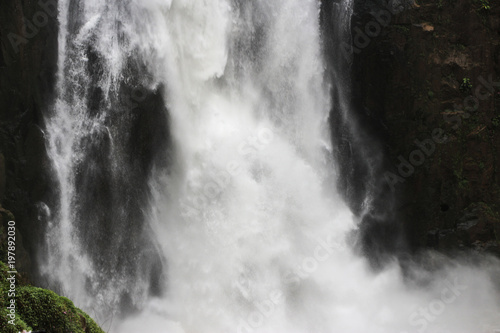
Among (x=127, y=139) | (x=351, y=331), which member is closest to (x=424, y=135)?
(x=351, y=331)

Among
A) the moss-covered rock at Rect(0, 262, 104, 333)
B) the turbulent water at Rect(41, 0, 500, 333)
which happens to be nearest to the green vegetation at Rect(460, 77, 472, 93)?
the turbulent water at Rect(41, 0, 500, 333)

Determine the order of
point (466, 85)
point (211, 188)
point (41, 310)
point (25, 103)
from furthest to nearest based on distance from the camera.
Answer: point (466, 85) < point (211, 188) < point (25, 103) < point (41, 310)

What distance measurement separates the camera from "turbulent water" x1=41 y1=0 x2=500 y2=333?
17.8m

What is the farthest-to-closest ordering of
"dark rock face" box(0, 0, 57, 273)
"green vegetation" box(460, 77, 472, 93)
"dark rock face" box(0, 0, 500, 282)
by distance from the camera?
"green vegetation" box(460, 77, 472, 93), "dark rock face" box(0, 0, 500, 282), "dark rock face" box(0, 0, 57, 273)

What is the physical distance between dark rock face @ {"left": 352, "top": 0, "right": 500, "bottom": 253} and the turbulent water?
121cm

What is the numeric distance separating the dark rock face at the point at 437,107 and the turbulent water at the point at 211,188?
1208 mm

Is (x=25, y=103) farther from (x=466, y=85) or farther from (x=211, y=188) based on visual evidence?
(x=466, y=85)

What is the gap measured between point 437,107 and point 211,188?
8.77 metres

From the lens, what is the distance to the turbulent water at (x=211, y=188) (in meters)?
17.8

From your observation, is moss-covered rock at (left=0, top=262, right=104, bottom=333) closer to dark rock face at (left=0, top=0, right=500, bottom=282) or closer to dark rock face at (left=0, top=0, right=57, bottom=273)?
dark rock face at (left=0, top=0, right=57, bottom=273)

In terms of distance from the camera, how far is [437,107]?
21484 millimetres

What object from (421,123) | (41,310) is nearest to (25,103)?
(41,310)

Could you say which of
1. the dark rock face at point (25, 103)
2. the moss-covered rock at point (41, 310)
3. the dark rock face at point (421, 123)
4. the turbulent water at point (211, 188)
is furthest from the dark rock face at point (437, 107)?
the moss-covered rock at point (41, 310)

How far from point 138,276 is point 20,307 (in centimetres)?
730
